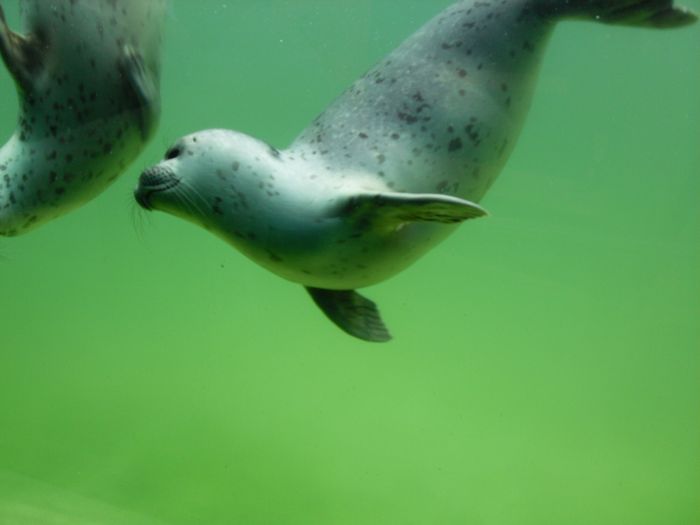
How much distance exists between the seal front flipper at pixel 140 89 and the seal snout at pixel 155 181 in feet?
1.14

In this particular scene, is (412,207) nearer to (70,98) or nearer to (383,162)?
(383,162)

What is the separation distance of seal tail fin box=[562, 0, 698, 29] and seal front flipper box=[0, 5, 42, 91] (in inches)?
59.7

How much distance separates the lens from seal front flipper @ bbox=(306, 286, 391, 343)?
223 cm

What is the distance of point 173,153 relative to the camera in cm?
193

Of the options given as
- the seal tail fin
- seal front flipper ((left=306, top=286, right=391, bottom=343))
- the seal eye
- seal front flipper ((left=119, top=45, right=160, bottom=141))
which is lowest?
seal front flipper ((left=306, top=286, right=391, bottom=343))

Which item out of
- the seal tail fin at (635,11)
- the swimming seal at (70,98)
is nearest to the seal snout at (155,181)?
the swimming seal at (70,98)

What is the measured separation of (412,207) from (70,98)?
1022mm

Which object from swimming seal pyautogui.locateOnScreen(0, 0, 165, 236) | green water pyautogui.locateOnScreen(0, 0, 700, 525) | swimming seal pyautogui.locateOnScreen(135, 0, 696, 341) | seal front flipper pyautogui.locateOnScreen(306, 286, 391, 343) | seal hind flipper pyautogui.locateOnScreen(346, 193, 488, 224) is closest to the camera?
seal hind flipper pyautogui.locateOnScreen(346, 193, 488, 224)

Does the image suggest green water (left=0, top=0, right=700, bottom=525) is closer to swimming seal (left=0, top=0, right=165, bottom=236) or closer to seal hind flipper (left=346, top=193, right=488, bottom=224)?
swimming seal (left=0, top=0, right=165, bottom=236)

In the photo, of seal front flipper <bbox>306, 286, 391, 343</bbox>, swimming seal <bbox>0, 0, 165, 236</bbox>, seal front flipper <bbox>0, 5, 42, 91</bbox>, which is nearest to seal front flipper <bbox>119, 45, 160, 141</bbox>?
swimming seal <bbox>0, 0, 165, 236</bbox>

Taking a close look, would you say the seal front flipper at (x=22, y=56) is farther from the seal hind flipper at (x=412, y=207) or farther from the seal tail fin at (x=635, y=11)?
the seal tail fin at (x=635, y=11)

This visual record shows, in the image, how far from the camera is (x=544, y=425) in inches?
220

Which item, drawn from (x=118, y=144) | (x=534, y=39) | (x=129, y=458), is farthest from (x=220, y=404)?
(x=534, y=39)

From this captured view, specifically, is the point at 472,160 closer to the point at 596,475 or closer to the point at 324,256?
the point at 324,256
